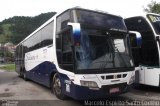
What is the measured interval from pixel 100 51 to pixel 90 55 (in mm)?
394

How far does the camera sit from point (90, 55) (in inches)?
318

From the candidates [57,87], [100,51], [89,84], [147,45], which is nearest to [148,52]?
[147,45]

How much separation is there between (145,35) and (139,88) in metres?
2.67

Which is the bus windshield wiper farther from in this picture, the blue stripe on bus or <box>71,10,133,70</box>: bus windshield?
the blue stripe on bus

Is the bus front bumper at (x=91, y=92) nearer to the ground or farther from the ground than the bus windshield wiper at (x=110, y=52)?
nearer to the ground

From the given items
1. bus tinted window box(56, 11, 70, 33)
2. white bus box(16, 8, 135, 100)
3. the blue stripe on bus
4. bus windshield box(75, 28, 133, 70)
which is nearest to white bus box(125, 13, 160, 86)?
white bus box(16, 8, 135, 100)

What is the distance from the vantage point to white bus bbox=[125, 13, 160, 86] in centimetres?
1073

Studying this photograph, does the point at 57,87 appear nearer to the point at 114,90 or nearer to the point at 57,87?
the point at 57,87

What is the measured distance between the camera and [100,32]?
8.52 meters

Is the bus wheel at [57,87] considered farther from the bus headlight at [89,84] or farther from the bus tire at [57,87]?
the bus headlight at [89,84]

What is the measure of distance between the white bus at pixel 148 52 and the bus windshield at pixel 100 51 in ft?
7.14

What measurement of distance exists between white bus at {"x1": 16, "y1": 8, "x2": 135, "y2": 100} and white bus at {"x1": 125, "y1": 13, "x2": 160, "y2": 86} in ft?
6.69

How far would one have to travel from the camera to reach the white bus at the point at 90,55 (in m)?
7.93

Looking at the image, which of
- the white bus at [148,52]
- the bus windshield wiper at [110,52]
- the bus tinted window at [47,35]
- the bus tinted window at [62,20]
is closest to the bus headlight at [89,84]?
the bus windshield wiper at [110,52]
